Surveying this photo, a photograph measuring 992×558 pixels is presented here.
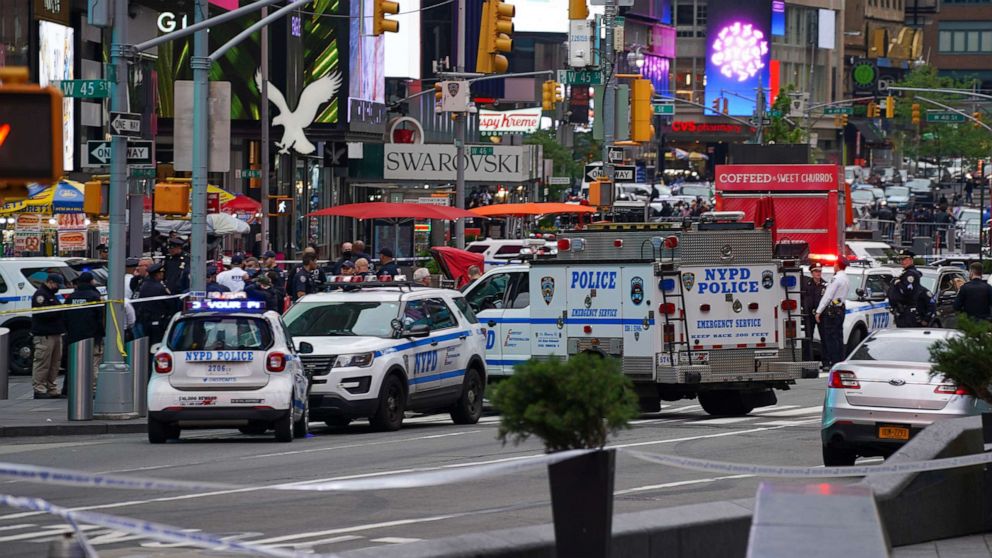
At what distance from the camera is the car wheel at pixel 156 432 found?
67.6 ft

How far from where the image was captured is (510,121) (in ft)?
264

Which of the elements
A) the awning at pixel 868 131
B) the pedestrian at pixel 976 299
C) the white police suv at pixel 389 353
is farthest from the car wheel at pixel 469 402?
the awning at pixel 868 131

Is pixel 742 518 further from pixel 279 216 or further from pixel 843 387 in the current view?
pixel 279 216

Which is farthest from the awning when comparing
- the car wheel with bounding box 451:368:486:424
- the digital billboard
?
the car wheel with bounding box 451:368:486:424

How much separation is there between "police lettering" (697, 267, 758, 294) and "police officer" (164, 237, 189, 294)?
9.49 meters

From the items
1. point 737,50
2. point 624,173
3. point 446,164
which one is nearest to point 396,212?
point 624,173

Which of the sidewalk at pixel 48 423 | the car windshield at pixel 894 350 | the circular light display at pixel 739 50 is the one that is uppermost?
the circular light display at pixel 739 50

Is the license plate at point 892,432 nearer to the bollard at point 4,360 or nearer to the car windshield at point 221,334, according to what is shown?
the car windshield at point 221,334

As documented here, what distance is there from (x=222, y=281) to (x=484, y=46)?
25.7ft

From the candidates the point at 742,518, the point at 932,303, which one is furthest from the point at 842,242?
the point at 742,518

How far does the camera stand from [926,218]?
75.1 meters

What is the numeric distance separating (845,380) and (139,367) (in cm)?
999

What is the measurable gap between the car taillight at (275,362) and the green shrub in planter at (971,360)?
9.32 meters

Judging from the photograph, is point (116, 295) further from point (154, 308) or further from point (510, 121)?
point (510, 121)
